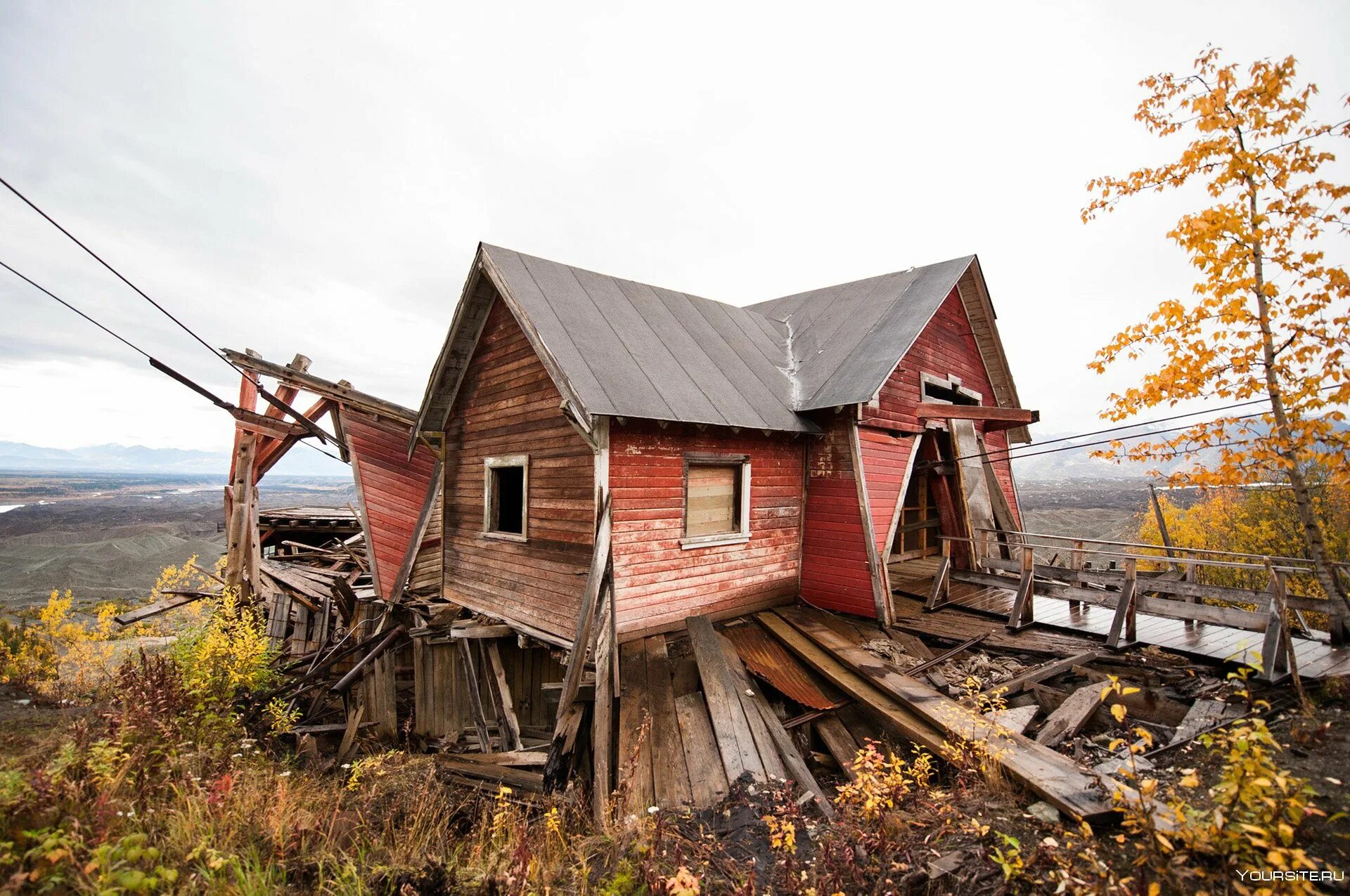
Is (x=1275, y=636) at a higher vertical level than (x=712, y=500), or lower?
lower

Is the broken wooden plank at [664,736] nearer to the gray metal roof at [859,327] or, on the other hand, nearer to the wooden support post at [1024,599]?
the gray metal roof at [859,327]

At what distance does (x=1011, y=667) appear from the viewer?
7480mm

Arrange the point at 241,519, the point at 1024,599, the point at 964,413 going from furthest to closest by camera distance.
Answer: the point at 241,519, the point at 964,413, the point at 1024,599

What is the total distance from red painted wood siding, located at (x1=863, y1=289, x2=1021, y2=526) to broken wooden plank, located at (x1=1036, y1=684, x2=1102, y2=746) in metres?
4.99

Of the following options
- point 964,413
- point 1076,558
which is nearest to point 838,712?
point 964,413

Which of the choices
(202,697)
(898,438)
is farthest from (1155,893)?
(202,697)

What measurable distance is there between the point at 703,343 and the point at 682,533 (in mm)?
4057

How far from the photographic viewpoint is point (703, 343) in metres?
11.0

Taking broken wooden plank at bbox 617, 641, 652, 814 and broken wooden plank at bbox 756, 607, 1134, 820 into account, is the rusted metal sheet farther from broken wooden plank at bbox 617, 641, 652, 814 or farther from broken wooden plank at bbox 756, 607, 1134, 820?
broken wooden plank at bbox 617, 641, 652, 814

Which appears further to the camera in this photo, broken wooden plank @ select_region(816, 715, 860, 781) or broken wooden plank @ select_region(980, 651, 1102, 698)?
broken wooden plank @ select_region(980, 651, 1102, 698)

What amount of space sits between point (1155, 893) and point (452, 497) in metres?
11.7

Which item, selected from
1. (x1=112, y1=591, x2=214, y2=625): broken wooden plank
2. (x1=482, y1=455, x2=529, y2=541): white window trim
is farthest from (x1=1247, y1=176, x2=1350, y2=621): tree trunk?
(x1=112, y1=591, x2=214, y2=625): broken wooden plank

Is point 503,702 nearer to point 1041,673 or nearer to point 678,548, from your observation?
point 678,548

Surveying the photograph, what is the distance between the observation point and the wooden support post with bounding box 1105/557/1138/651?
24.4 feet
